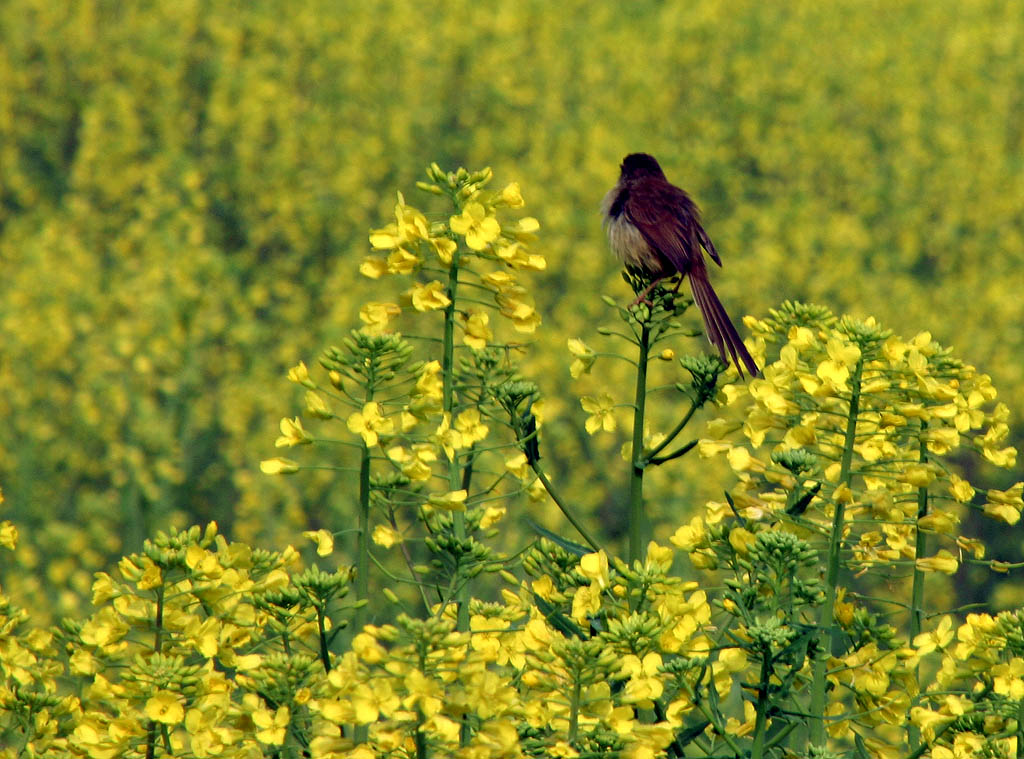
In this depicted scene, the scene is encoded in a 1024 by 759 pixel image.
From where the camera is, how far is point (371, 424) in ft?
7.41

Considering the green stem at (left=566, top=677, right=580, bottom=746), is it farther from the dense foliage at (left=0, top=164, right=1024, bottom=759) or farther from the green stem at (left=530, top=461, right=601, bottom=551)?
the green stem at (left=530, top=461, right=601, bottom=551)

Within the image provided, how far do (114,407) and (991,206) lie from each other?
990 cm

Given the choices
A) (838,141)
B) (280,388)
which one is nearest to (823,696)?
(280,388)

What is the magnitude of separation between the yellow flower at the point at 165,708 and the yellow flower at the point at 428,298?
0.84 m

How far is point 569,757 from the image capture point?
1968 millimetres

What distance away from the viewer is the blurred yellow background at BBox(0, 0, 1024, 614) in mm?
11641

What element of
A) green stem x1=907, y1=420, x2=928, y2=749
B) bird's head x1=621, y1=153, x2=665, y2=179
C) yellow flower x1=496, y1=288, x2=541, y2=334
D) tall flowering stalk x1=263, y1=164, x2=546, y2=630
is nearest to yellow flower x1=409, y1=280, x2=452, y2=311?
tall flowering stalk x1=263, y1=164, x2=546, y2=630

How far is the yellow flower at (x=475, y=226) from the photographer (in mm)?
2498

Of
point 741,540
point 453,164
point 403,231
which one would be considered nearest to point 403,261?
point 403,231

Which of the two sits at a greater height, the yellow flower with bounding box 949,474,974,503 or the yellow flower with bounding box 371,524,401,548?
the yellow flower with bounding box 949,474,974,503

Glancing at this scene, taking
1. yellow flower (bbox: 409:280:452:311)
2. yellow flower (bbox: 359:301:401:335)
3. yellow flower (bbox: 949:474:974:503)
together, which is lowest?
yellow flower (bbox: 949:474:974:503)

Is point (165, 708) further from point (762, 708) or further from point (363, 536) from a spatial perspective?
point (762, 708)

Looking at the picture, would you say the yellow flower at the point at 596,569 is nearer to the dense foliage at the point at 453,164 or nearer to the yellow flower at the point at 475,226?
→ the yellow flower at the point at 475,226

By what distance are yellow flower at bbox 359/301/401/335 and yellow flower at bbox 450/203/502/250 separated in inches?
8.6
